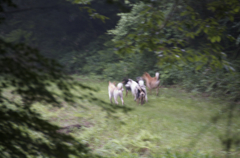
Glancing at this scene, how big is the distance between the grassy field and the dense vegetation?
44 centimetres

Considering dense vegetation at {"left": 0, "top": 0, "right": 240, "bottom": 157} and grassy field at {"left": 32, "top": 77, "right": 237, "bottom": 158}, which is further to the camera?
grassy field at {"left": 32, "top": 77, "right": 237, "bottom": 158}

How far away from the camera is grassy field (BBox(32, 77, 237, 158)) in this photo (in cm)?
405

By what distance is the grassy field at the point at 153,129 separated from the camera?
4.05 meters

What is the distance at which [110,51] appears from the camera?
12211 millimetres

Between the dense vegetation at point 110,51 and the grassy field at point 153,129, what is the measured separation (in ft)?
1.44

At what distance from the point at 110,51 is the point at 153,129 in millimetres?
7859

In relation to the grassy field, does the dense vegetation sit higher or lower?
higher

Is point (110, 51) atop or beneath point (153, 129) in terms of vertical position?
atop

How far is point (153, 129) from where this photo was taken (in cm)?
Result: 494

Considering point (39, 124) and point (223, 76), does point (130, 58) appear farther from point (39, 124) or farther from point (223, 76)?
point (39, 124)

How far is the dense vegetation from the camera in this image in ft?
4.76

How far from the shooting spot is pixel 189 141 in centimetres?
434

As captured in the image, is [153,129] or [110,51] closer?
[153,129]

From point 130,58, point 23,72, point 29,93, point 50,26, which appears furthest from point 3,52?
point 50,26
